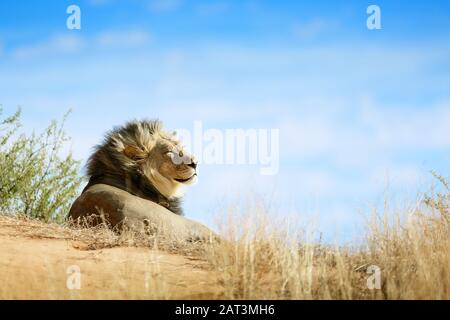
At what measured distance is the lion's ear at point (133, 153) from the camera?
11719mm

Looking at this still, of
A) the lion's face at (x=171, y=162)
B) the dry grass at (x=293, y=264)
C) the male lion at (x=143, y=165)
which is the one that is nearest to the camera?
the dry grass at (x=293, y=264)

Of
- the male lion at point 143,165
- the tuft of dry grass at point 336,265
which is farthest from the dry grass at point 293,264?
the male lion at point 143,165

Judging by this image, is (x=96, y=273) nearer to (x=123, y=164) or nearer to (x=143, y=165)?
(x=123, y=164)

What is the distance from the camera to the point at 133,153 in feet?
38.6

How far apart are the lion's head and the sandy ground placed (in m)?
2.57

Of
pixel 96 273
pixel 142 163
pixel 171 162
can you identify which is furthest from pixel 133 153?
pixel 96 273

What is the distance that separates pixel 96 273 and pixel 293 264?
241 centimetres

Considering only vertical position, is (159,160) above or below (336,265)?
above

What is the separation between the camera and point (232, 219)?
8312mm

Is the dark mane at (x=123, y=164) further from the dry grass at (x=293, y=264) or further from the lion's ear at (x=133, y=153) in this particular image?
the dry grass at (x=293, y=264)

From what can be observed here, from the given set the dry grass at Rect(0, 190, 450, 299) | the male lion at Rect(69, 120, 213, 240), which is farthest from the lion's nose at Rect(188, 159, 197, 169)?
the dry grass at Rect(0, 190, 450, 299)

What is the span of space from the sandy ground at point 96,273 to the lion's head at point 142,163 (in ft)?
8.43

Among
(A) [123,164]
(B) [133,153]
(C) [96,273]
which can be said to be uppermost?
(B) [133,153]
